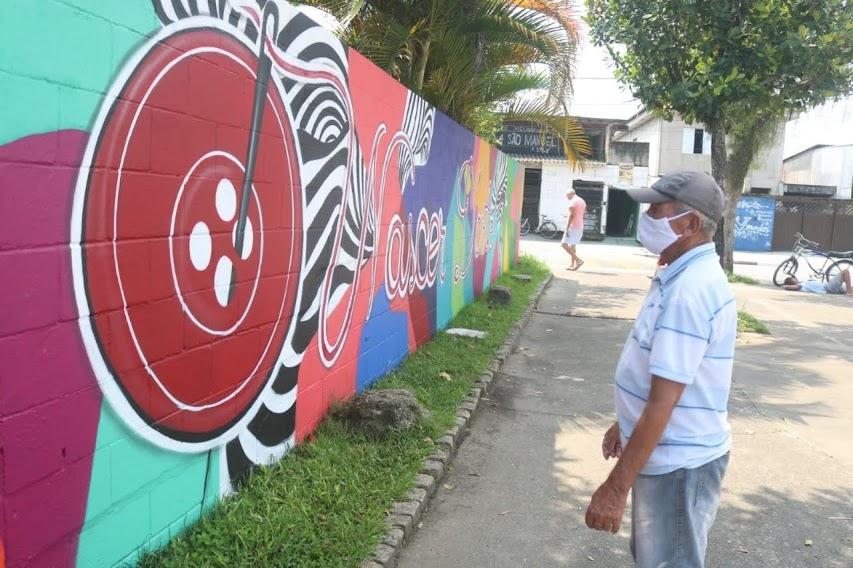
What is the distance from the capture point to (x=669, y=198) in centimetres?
229

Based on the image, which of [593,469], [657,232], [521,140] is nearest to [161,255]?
[657,232]

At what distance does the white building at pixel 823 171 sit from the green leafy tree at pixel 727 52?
82.9 ft

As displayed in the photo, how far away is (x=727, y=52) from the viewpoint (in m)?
8.49

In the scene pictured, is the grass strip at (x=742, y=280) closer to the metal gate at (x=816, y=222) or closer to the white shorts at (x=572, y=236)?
the white shorts at (x=572, y=236)

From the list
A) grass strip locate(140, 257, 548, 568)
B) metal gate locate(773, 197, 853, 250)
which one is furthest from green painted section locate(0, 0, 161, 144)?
metal gate locate(773, 197, 853, 250)

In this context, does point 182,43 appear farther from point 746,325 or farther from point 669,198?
point 746,325

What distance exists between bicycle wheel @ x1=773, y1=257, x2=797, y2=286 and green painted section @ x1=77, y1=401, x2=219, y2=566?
14800 millimetres

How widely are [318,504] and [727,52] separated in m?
7.73

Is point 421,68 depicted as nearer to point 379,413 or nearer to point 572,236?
point 379,413

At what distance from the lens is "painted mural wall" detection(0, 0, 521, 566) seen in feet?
6.35

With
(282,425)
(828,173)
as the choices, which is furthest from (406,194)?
(828,173)

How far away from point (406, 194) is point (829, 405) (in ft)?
13.4

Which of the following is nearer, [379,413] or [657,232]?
[657,232]

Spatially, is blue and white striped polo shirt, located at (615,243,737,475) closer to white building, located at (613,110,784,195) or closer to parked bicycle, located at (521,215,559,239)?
parked bicycle, located at (521,215,559,239)
